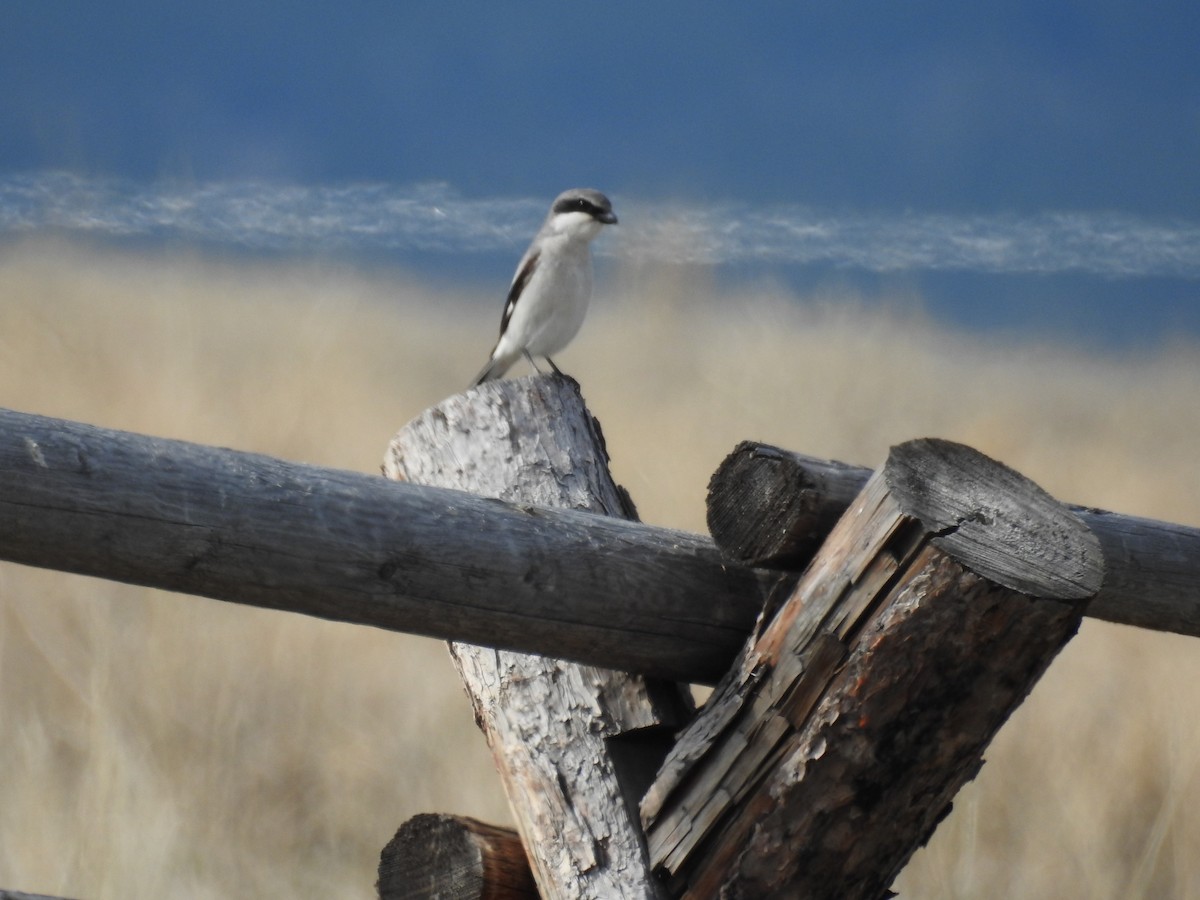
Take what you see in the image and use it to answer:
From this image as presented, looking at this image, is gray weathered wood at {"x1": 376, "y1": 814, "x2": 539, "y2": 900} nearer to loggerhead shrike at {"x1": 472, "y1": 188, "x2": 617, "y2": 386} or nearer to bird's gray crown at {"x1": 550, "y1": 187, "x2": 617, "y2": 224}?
loggerhead shrike at {"x1": 472, "y1": 188, "x2": 617, "y2": 386}

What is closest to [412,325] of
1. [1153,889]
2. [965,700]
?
[1153,889]

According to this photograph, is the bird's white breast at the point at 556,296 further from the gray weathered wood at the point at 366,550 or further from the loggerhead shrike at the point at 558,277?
the gray weathered wood at the point at 366,550

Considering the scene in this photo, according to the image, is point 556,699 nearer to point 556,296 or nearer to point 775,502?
point 775,502

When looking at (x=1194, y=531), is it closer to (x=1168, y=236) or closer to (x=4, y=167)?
(x=1168, y=236)

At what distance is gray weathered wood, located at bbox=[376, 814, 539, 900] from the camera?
187 centimetres

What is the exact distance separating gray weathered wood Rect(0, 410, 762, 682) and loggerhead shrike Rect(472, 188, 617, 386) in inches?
80.3

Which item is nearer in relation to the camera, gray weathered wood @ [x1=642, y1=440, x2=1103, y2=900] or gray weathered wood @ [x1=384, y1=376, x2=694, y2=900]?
gray weathered wood @ [x1=642, y1=440, x2=1103, y2=900]

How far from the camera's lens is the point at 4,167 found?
6.44 meters

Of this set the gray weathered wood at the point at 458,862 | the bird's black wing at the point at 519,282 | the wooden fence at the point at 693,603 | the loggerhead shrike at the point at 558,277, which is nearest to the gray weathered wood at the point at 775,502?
the wooden fence at the point at 693,603

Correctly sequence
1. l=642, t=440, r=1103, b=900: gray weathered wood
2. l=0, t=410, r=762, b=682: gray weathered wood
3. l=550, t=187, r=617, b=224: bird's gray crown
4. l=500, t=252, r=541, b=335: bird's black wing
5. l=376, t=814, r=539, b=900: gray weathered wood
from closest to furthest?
l=0, t=410, r=762, b=682: gray weathered wood, l=642, t=440, r=1103, b=900: gray weathered wood, l=376, t=814, r=539, b=900: gray weathered wood, l=550, t=187, r=617, b=224: bird's gray crown, l=500, t=252, r=541, b=335: bird's black wing

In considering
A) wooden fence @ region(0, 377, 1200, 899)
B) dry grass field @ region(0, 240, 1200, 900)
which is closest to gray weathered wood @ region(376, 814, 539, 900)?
wooden fence @ region(0, 377, 1200, 899)

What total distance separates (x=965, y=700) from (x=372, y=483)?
673 millimetres

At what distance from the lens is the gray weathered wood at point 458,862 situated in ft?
6.15

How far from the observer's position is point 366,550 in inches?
56.9
